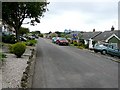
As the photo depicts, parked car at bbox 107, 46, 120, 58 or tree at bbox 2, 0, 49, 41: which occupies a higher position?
tree at bbox 2, 0, 49, 41

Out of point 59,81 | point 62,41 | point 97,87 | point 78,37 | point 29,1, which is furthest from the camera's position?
point 78,37

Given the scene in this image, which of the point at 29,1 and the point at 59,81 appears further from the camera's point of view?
the point at 29,1

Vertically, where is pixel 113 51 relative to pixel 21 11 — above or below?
below

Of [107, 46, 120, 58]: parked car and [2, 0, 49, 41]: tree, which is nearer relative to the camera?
[107, 46, 120, 58]: parked car

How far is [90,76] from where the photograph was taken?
14859 mm

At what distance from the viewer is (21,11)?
127 ft

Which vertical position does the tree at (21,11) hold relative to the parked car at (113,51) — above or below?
above

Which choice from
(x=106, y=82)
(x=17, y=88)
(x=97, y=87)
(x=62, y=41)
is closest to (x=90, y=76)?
(x=106, y=82)

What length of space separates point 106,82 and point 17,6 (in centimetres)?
2604

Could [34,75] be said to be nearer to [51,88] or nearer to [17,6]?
[51,88]

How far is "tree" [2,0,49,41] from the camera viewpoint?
3575cm

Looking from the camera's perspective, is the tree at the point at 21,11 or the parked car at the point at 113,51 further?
the tree at the point at 21,11

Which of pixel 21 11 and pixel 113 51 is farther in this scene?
pixel 21 11

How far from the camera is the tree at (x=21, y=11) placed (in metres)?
35.8
